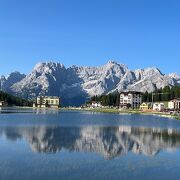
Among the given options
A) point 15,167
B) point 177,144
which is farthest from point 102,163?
point 177,144

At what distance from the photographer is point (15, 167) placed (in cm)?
3203

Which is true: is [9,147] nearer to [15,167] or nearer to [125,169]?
[15,167]

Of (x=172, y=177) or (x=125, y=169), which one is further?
(x=125, y=169)

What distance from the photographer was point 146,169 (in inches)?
1298

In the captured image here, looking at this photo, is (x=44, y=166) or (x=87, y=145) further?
(x=87, y=145)

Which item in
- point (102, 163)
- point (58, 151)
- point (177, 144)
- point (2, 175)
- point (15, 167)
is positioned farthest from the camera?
point (177, 144)

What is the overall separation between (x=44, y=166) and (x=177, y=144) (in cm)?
2466

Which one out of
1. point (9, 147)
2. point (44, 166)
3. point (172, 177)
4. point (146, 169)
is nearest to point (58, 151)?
point (9, 147)

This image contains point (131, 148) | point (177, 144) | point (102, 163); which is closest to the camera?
point (102, 163)

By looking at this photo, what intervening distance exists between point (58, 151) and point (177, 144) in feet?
59.6

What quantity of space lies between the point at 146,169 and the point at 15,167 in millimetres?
10995

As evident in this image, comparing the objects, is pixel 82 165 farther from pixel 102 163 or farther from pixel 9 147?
pixel 9 147

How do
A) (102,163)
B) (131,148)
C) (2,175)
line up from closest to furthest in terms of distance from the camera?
1. (2,175)
2. (102,163)
3. (131,148)

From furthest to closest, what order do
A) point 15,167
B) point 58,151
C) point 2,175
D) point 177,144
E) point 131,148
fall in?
point 177,144, point 131,148, point 58,151, point 15,167, point 2,175
